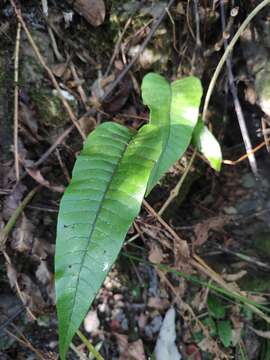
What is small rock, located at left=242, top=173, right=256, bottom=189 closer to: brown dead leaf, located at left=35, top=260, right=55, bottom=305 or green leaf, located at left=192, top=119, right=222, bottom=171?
green leaf, located at left=192, top=119, right=222, bottom=171

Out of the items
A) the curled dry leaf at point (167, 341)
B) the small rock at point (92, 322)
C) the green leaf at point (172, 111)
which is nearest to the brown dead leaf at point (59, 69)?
the green leaf at point (172, 111)

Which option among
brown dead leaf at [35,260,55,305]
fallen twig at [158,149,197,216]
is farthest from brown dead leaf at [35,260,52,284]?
fallen twig at [158,149,197,216]

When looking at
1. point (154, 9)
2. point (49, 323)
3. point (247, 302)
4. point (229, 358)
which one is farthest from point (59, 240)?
point (154, 9)

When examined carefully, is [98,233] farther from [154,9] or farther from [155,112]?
[154,9]

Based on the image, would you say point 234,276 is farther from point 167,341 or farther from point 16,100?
point 16,100

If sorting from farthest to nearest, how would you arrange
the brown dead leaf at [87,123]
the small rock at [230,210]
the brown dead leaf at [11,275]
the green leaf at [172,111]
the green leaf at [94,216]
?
the small rock at [230,210] < the brown dead leaf at [87,123] < the brown dead leaf at [11,275] < the green leaf at [172,111] < the green leaf at [94,216]

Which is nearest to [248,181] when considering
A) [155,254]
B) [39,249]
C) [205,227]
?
[205,227]

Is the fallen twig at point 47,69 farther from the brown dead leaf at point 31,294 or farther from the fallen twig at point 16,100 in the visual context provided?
the brown dead leaf at point 31,294
